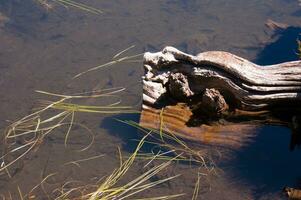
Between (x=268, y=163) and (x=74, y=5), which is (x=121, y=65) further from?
(x=268, y=163)

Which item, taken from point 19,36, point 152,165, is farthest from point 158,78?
point 19,36

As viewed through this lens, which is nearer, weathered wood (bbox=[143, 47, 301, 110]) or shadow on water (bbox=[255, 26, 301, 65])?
weathered wood (bbox=[143, 47, 301, 110])

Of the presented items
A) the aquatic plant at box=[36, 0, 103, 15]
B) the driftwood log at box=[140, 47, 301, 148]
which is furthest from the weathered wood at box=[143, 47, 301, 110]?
the aquatic plant at box=[36, 0, 103, 15]

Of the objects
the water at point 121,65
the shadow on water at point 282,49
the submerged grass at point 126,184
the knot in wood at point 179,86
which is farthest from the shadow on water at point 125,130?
the shadow on water at point 282,49

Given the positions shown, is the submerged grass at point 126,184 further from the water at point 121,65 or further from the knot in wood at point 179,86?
the knot in wood at point 179,86

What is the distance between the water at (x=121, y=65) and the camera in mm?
4141

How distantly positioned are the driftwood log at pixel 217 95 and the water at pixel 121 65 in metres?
0.19

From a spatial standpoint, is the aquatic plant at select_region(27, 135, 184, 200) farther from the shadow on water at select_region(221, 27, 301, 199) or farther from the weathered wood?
the weathered wood

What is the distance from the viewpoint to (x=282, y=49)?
5840mm

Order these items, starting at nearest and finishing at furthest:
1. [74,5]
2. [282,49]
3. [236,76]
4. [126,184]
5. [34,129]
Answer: [126,184]
[236,76]
[34,129]
[282,49]
[74,5]

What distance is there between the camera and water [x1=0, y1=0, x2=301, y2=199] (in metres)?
4.14

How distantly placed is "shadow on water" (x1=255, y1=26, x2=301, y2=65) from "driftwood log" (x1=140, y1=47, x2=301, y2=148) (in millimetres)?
1300

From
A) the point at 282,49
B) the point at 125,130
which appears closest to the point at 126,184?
the point at 125,130

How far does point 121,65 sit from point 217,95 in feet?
5.75
